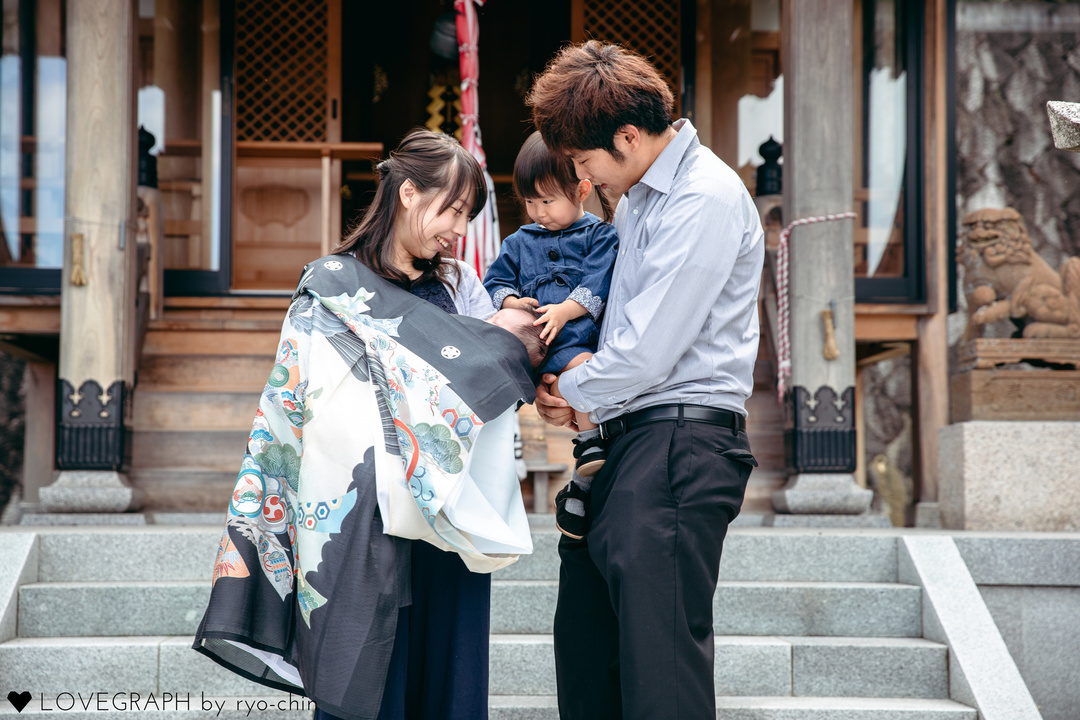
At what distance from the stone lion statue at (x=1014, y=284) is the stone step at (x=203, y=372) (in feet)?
14.1

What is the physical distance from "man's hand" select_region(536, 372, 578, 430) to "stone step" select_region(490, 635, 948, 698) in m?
1.35

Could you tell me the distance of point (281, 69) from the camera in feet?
23.9

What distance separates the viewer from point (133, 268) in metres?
4.96

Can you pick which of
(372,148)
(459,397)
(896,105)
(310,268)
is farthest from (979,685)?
(372,148)

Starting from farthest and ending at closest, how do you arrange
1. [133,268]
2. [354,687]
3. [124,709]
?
[133,268] < [124,709] < [354,687]

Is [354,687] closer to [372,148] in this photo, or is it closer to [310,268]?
[310,268]

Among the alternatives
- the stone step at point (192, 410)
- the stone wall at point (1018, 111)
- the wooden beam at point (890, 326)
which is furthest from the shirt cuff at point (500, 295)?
the stone wall at point (1018, 111)

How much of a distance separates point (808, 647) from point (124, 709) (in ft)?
7.70

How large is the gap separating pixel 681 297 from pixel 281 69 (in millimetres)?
6266

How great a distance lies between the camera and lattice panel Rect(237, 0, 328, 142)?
720 centimetres

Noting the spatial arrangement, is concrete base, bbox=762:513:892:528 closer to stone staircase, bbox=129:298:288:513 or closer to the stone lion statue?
the stone lion statue

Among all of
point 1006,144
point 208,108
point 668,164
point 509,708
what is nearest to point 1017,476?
point 509,708

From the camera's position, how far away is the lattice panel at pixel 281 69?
7.20 m

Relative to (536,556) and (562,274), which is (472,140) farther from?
(562,274)
